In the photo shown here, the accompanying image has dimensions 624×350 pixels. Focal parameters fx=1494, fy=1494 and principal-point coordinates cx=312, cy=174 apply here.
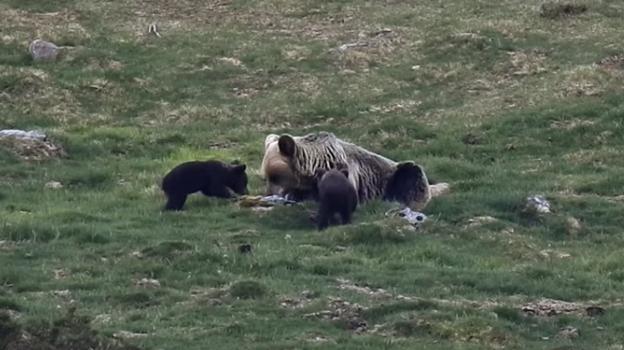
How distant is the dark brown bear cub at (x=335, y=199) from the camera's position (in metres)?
19.2

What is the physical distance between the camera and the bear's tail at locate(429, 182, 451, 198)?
21.2m

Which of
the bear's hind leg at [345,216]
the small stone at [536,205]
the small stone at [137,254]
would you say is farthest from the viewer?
the small stone at [536,205]

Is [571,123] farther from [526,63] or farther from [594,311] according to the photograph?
[594,311]

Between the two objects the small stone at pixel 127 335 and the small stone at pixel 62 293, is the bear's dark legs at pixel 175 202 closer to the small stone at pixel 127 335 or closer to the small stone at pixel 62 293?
the small stone at pixel 62 293

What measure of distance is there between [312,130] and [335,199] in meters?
7.82

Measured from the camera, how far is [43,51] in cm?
3138

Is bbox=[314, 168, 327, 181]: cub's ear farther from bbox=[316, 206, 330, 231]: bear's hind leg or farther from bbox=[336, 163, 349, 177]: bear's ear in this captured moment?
bbox=[316, 206, 330, 231]: bear's hind leg

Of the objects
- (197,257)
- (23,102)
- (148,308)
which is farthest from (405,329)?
(23,102)

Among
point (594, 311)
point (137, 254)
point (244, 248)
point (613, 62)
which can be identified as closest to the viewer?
point (594, 311)

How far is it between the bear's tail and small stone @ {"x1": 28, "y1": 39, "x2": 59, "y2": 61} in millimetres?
12044

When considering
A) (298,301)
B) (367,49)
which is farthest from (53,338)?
(367,49)

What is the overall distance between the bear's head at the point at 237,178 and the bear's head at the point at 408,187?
2020mm

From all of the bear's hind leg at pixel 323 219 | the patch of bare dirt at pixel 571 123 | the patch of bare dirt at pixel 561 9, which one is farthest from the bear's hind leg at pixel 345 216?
the patch of bare dirt at pixel 561 9

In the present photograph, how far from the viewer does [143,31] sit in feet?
113
